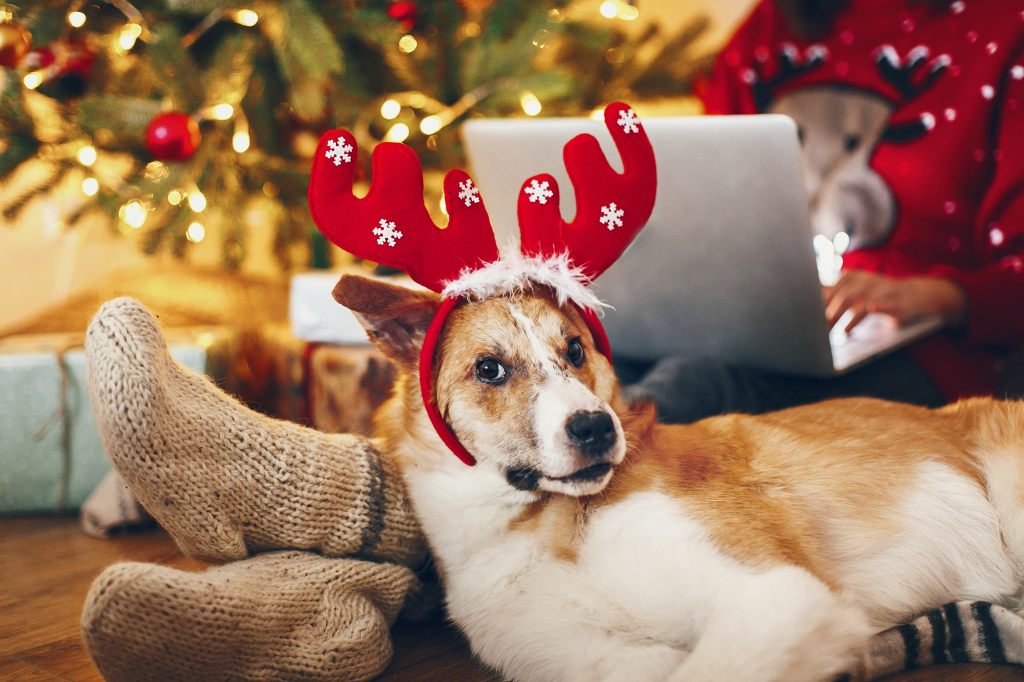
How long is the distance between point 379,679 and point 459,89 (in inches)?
67.5

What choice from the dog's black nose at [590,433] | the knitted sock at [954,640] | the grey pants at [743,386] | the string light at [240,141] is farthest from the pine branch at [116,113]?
the knitted sock at [954,640]

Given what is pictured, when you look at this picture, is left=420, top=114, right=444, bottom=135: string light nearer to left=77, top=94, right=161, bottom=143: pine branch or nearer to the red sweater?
left=77, top=94, right=161, bottom=143: pine branch

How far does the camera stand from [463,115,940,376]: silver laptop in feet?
4.48

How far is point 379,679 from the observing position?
1.18m

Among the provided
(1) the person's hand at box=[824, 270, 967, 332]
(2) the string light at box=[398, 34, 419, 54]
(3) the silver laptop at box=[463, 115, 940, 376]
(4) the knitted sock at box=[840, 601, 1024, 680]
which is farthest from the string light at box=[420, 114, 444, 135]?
(4) the knitted sock at box=[840, 601, 1024, 680]

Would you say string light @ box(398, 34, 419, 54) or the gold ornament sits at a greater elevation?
string light @ box(398, 34, 419, 54)

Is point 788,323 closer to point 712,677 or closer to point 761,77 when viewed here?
point 712,677

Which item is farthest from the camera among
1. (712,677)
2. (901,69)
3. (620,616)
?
(901,69)

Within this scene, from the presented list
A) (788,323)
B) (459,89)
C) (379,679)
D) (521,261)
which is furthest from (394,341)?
(459,89)

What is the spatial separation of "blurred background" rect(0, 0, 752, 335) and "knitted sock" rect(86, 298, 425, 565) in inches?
40.9

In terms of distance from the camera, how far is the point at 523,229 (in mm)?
1174

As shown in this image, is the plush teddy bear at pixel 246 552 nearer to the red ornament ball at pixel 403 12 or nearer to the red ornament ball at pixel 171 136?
the red ornament ball at pixel 171 136

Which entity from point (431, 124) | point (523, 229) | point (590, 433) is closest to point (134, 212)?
point (431, 124)

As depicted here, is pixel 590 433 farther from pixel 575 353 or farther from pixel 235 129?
pixel 235 129
